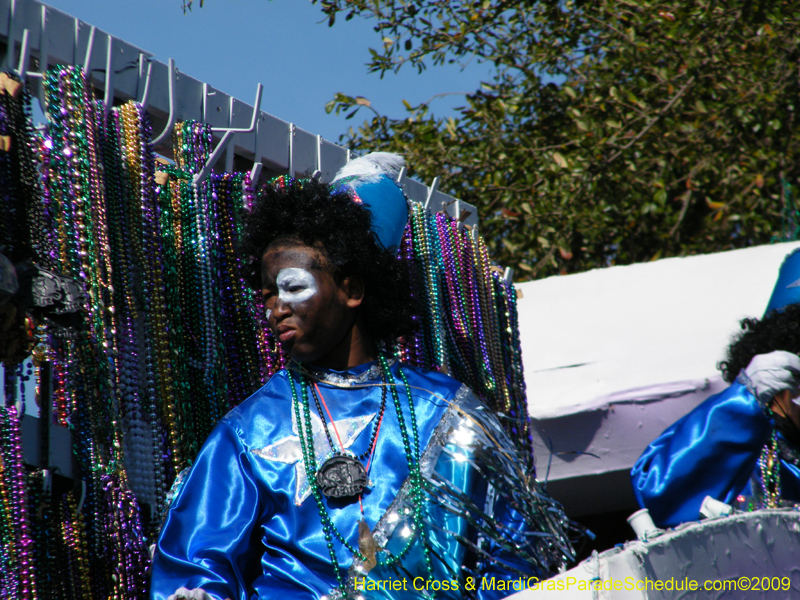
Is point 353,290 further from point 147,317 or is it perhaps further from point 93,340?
point 93,340

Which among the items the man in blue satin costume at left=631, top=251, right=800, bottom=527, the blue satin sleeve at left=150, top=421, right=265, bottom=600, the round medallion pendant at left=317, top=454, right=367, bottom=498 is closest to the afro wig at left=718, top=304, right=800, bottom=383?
the man in blue satin costume at left=631, top=251, right=800, bottom=527

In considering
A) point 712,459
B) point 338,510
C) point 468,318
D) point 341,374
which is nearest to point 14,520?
point 338,510

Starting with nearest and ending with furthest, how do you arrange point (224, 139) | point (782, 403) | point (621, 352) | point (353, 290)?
point (353, 290), point (224, 139), point (782, 403), point (621, 352)

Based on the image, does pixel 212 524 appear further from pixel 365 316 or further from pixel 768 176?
pixel 768 176

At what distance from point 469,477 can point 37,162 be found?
1.24 m

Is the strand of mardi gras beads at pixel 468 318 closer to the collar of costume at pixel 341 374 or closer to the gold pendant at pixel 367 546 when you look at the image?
the collar of costume at pixel 341 374

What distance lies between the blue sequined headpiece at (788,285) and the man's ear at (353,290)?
6.44 feet

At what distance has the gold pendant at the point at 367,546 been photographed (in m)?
2.01

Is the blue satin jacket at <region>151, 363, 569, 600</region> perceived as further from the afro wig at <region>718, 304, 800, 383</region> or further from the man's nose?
the afro wig at <region>718, 304, 800, 383</region>

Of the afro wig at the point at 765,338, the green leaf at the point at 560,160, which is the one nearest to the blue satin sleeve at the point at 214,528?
the afro wig at the point at 765,338

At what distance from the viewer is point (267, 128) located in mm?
2865

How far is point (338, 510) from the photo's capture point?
2064mm

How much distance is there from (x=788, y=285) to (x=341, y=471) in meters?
2.30

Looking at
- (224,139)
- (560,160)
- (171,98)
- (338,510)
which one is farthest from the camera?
(560,160)
